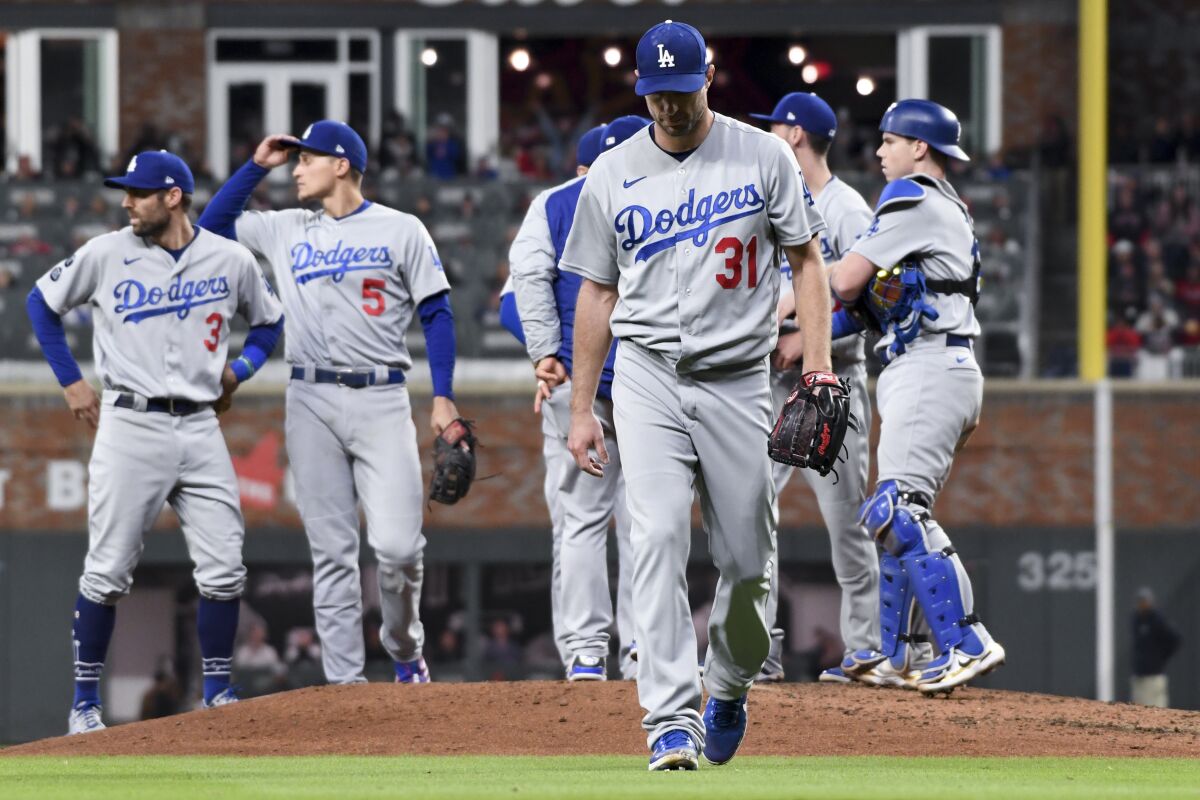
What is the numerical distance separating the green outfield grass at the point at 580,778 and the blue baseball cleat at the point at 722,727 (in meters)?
0.09

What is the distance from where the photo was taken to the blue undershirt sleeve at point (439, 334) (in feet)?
28.8

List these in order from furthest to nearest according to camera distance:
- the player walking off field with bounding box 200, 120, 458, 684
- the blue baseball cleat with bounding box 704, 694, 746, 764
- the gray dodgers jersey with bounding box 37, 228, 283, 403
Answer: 1. the player walking off field with bounding box 200, 120, 458, 684
2. the gray dodgers jersey with bounding box 37, 228, 283, 403
3. the blue baseball cleat with bounding box 704, 694, 746, 764

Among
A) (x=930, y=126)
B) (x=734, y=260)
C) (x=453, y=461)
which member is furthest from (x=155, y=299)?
(x=734, y=260)

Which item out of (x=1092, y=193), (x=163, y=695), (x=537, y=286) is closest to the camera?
(x=537, y=286)

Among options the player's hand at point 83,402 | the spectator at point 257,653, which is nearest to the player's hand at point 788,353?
the player's hand at point 83,402

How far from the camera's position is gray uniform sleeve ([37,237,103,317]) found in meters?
8.56

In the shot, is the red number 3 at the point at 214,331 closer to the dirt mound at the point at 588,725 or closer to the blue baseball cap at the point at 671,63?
the dirt mound at the point at 588,725

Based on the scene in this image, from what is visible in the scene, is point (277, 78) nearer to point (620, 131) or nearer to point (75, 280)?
point (75, 280)

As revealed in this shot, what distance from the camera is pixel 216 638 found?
854cm

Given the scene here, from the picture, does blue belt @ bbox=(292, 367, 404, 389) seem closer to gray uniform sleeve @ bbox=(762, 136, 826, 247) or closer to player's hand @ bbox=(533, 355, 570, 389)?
player's hand @ bbox=(533, 355, 570, 389)

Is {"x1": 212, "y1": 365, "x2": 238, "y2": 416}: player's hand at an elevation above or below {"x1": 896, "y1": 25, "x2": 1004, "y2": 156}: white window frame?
below

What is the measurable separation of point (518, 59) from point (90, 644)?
14.8 m

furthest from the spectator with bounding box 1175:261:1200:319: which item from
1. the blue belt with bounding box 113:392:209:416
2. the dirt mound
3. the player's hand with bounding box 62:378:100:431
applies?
the player's hand with bounding box 62:378:100:431

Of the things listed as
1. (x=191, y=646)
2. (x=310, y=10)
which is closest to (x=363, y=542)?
(x=191, y=646)
